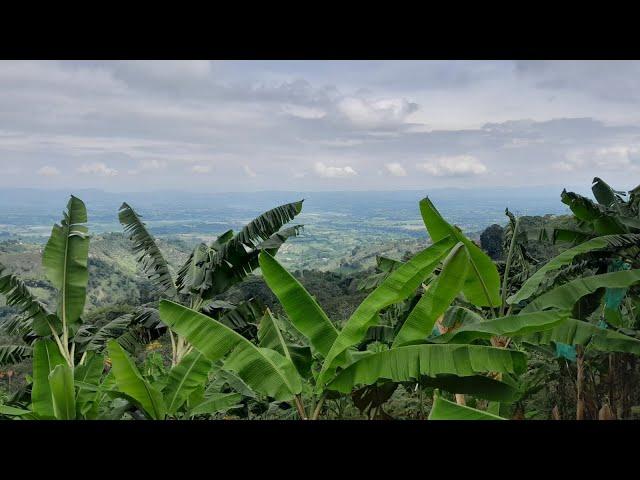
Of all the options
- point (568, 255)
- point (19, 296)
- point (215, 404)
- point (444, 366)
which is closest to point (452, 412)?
point (444, 366)

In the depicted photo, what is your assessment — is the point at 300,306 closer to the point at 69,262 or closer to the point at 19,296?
the point at 69,262

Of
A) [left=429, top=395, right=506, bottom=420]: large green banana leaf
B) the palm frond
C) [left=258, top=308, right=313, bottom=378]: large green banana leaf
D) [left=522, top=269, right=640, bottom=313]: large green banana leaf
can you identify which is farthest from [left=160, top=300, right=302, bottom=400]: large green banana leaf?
the palm frond

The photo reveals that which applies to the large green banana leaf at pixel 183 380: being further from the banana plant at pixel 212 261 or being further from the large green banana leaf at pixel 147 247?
the large green banana leaf at pixel 147 247

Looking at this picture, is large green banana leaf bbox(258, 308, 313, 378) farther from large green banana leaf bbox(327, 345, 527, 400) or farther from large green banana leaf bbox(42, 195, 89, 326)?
large green banana leaf bbox(42, 195, 89, 326)
